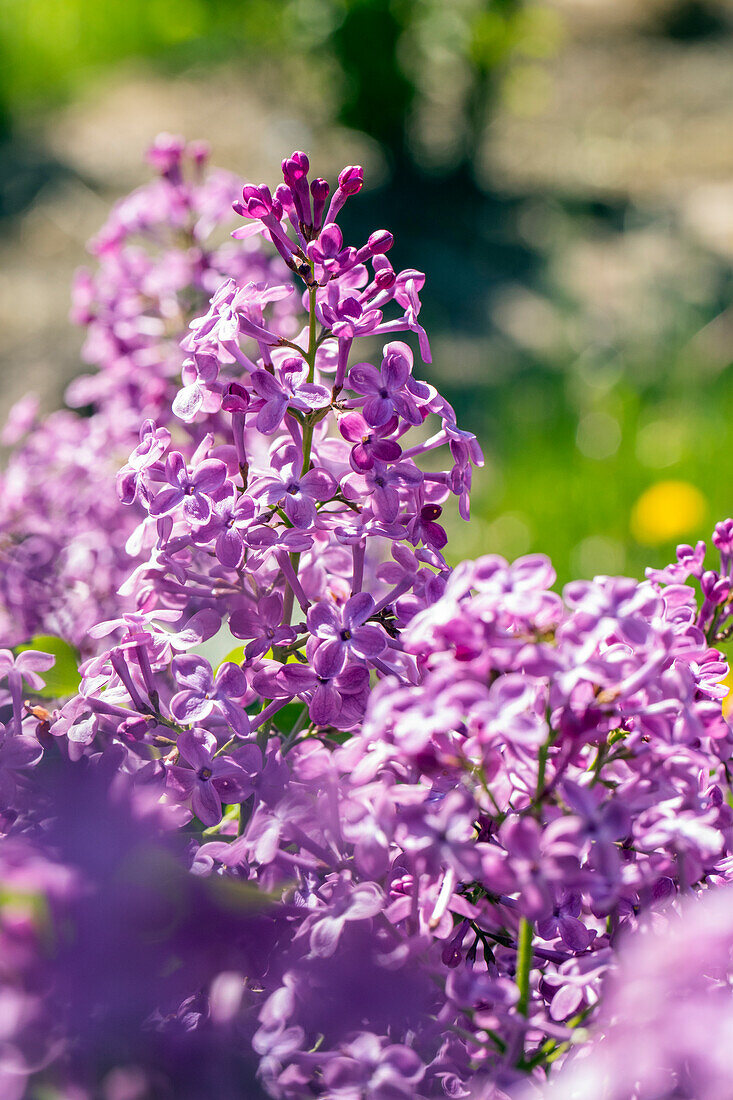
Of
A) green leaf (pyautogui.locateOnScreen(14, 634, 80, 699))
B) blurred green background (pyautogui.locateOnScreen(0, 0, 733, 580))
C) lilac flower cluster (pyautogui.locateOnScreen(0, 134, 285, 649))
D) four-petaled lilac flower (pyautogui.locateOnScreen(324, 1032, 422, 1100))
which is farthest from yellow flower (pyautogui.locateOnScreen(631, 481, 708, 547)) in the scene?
four-petaled lilac flower (pyautogui.locateOnScreen(324, 1032, 422, 1100))

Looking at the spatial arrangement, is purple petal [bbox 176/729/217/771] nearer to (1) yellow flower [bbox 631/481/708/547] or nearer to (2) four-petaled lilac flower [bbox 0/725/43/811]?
(2) four-petaled lilac flower [bbox 0/725/43/811]

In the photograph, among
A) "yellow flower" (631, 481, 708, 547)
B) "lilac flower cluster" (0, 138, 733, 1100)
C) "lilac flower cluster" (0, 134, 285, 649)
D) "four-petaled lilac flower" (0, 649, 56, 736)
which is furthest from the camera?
"yellow flower" (631, 481, 708, 547)

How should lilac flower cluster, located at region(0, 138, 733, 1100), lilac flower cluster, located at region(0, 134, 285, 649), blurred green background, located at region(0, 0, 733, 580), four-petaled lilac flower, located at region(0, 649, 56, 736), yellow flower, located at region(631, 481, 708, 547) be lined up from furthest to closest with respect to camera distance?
blurred green background, located at region(0, 0, 733, 580) < yellow flower, located at region(631, 481, 708, 547) < lilac flower cluster, located at region(0, 134, 285, 649) < four-petaled lilac flower, located at region(0, 649, 56, 736) < lilac flower cluster, located at region(0, 138, 733, 1100)

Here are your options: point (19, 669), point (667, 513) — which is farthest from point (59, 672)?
point (667, 513)

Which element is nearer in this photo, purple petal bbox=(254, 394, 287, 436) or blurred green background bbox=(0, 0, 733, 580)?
purple petal bbox=(254, 394, 287, 436)

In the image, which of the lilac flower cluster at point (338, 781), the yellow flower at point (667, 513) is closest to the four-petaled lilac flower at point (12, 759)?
the lilac flower cluster at point (338, 781)

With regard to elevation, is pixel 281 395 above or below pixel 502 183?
above

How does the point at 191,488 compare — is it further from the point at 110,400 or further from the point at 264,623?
the point at 110,400
